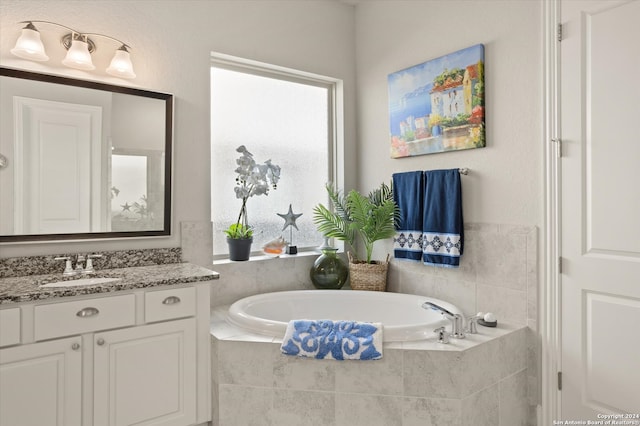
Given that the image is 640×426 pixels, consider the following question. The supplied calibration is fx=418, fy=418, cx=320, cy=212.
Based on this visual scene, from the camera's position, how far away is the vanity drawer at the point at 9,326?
5.40 feet

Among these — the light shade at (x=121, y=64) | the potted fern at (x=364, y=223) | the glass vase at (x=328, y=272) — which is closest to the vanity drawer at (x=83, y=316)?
the light shade at (x=121, y=64)

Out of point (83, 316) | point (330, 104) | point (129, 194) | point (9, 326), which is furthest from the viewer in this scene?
point (330, 104)

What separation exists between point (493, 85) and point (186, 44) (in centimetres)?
192

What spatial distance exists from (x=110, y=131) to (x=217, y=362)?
1.41m

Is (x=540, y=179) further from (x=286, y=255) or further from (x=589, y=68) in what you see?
(x=286, y=255)

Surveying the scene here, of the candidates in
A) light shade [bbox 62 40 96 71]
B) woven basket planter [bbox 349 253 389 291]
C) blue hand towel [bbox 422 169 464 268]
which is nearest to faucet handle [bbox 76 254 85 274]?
light shade [bbox 62 40 96 71]

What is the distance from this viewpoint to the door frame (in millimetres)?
2197

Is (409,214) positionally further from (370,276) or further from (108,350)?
(108,350)

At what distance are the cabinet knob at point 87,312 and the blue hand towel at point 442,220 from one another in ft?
6.28

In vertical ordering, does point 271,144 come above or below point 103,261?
above

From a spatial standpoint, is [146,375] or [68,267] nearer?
[146,375]

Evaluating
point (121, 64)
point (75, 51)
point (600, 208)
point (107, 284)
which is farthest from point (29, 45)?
point (600, 208)

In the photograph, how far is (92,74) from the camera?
2.33 m

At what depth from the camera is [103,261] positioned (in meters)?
2.32
